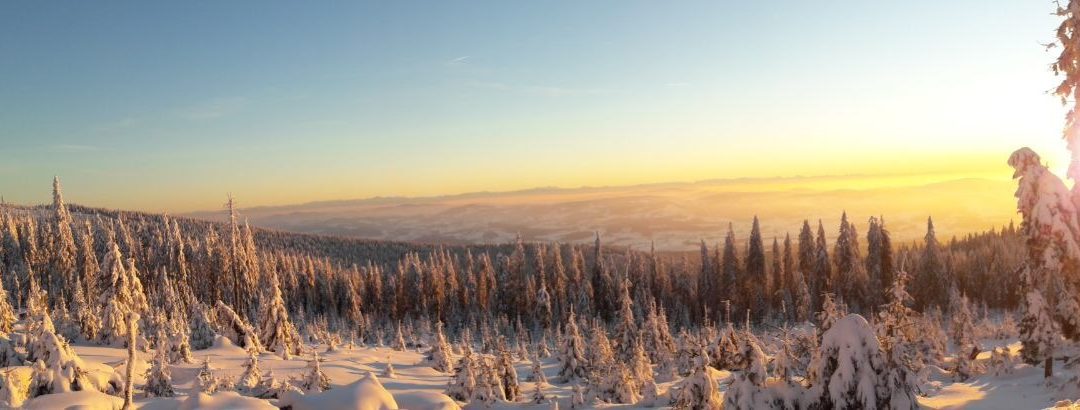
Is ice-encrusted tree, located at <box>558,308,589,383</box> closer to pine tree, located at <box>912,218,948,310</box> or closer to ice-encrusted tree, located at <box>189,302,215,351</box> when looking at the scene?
ice-encrusted tree, located at <box>189,302,215,351</box>

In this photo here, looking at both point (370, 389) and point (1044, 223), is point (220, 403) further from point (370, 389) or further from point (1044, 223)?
point (1044, 223)

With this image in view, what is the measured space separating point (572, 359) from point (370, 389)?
2489cm

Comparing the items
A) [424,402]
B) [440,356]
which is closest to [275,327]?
[440,356]

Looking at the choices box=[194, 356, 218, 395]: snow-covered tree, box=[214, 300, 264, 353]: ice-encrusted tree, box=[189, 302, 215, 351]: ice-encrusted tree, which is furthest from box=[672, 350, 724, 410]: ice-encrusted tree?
box=[189, 302, 215, 351]: ice-encrusted tree

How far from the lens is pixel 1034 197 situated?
18453mm

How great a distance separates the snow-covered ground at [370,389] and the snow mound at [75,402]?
0.07 ft

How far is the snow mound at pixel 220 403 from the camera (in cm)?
1435

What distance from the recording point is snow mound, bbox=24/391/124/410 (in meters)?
14.2

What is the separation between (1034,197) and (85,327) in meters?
45.7

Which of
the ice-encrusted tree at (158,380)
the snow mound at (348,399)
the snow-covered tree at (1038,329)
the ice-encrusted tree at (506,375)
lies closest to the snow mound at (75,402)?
the ice-encrusted tree at (158,380)

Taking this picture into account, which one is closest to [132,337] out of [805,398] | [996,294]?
[805,398]

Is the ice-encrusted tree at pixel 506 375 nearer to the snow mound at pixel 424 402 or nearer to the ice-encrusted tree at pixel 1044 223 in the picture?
the snow mound at pixel 424 402

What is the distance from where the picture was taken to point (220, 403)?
47.8ft

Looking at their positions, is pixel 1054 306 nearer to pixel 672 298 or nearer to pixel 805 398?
pixel 805 398
